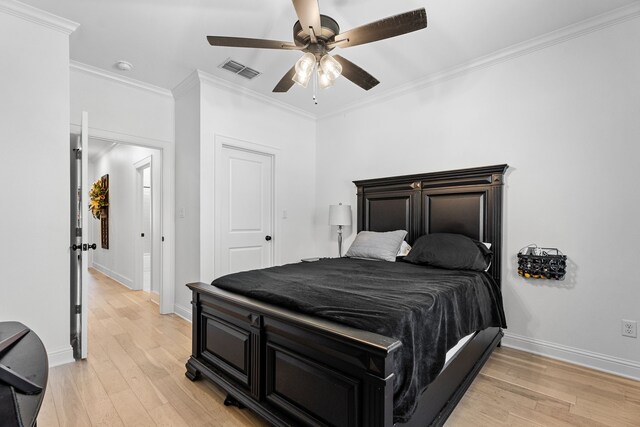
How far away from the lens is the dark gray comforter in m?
1.38

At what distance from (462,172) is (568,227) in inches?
38.6

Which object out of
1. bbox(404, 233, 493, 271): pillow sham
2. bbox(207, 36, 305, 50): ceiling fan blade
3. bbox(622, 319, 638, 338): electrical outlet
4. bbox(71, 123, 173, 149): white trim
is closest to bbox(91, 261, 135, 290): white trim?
bbox(71, 123, 173, 149): white trim

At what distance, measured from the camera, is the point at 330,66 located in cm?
210

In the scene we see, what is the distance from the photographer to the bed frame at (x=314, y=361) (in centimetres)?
126

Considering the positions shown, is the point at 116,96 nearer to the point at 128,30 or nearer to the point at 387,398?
the point at 128,30

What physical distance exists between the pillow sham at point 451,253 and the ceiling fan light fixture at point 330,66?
1.76m

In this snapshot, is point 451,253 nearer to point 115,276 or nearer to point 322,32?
point 322,32

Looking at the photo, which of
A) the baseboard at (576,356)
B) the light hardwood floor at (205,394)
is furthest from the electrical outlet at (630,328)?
the light hardwood floor at (205,394)

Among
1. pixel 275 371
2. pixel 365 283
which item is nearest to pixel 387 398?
pixel 275 371

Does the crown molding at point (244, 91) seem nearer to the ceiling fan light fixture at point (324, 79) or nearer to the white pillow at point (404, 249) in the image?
the ceiling fan light fixture at point (324, 79)

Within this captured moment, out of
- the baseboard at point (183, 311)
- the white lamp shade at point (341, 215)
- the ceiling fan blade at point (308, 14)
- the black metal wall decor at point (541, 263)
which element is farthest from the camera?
A: the white lamp shade at point (341, 215)

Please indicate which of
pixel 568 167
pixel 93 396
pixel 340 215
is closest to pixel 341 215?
pixel 340 215

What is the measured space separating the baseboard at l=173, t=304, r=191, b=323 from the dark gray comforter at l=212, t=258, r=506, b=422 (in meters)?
1.64

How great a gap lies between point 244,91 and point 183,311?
2.72 meters
